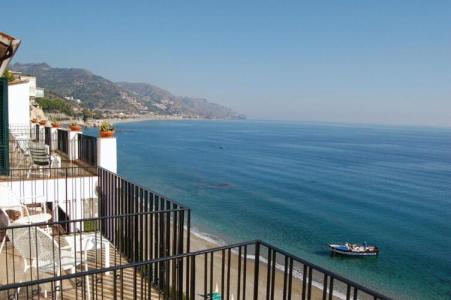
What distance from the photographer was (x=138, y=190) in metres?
5.96

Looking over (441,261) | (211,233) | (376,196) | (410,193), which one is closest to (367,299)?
(441,261)

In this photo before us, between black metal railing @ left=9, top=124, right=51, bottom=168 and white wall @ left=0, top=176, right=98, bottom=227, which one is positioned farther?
black metal railing @ left=9, top=124, right=51, bottom=168

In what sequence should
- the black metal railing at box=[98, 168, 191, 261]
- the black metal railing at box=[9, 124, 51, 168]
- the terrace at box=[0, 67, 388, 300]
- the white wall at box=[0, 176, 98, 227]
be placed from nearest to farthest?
the terrace at box=[0, 67, 388, 300]
the black metal railing at box=[98, 168, 191, 261]
the white wall at box=[0, 176, 98, 227]
the black metal railing at box=[9, 124, 51, 168]

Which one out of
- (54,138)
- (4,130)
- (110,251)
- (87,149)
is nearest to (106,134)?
(87,149)

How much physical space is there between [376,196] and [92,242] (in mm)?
40624

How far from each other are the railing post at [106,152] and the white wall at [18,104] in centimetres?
973

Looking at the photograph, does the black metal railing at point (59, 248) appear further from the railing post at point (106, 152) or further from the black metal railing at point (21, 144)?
the black metal railing at point (21, 144)

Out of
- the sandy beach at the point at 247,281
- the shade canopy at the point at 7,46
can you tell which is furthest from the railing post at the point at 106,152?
the sandy beach at the point at 247,281

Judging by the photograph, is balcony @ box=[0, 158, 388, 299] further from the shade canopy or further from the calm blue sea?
the calm blue sea

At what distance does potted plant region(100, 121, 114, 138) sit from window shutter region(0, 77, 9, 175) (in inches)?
112

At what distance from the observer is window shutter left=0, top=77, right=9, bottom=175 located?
980 centimetres

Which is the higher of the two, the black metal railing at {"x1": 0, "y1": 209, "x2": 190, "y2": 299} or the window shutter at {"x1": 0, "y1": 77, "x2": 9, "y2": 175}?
the window shutter at {"x1": 0, "y1": 77, "x2": 9, "y2": 175}

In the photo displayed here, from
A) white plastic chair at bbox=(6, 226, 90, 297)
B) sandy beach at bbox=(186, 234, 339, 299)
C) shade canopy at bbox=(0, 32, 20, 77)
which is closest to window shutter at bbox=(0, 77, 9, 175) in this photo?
white plastic chair at bbox=(6, 226, 90, 297)

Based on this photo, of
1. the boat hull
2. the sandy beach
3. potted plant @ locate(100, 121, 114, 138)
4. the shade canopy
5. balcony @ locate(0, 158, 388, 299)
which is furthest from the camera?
the boat hull
